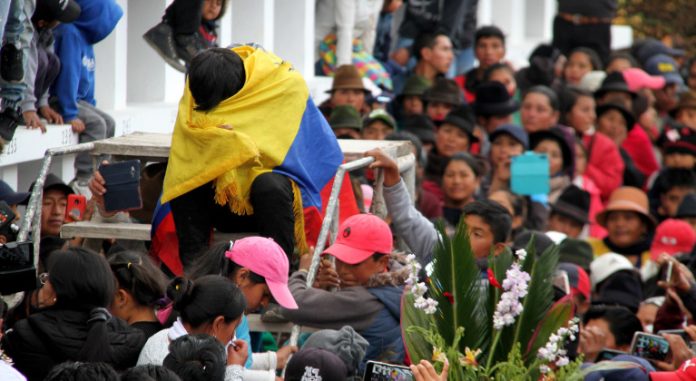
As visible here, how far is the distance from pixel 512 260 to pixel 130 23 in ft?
18.5

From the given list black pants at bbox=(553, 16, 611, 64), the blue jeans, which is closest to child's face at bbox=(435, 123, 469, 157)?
the blue jeans

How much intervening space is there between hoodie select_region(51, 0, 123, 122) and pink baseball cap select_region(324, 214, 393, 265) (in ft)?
7.72

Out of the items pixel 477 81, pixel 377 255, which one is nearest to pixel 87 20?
pixel 377 255

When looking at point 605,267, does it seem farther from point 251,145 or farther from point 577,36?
point 577,36

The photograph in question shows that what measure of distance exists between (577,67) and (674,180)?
3.51m

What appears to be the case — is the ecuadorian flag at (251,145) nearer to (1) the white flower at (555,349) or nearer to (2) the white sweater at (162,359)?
(2) the white sweater at (162,359)

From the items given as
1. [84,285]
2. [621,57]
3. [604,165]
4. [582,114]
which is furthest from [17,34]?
[621,57]

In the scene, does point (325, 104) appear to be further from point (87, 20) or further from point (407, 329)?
point (407, 329)

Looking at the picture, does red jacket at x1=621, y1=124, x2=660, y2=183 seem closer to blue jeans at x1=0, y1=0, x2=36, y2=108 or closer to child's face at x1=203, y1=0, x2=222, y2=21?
child's face at x1=203, y1=0, x2=222, y2=21

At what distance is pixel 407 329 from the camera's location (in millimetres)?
6449

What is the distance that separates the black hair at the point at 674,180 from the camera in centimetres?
1480

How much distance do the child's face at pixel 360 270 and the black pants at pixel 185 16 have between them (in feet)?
8.70

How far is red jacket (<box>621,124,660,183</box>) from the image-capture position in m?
16.6

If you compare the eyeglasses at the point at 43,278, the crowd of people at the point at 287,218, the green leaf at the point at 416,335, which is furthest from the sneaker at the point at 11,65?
the green leaf at the point at 416,335
